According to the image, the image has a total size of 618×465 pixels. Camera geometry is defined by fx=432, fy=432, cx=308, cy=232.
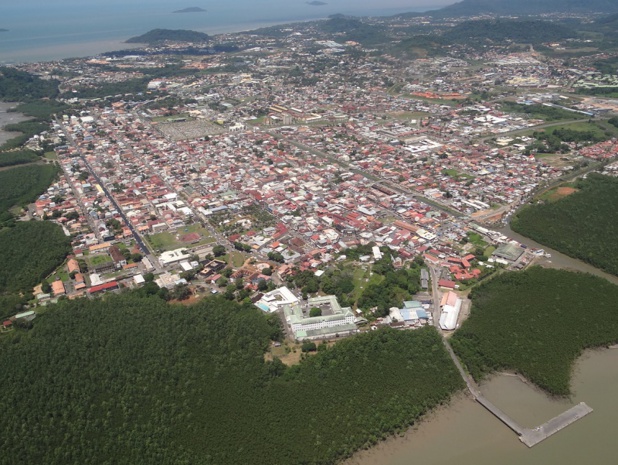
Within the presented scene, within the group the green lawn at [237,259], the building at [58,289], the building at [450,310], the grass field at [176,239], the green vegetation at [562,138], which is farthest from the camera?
the green vegetation at [562,138]

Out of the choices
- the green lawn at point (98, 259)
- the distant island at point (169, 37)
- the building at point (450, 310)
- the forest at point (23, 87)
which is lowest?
the building at point (450, 310)

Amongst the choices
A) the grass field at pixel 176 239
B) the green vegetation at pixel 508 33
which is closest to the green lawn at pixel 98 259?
the grass field at pixel 176 239

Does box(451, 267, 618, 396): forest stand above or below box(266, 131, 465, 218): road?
below

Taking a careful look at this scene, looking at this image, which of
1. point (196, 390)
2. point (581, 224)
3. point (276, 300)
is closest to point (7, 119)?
point (276, 300)

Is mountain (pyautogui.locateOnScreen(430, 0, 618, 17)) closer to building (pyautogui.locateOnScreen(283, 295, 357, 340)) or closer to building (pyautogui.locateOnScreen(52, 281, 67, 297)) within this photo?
building (pyautogui.locateOnScreen(283, 295, 357, 340))

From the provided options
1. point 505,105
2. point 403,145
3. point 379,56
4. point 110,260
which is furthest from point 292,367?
point 379,56

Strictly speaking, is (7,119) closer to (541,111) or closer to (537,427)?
(537,427)

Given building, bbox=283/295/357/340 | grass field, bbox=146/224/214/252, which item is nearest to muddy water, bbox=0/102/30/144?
grass field, bbox=146/224/214/252

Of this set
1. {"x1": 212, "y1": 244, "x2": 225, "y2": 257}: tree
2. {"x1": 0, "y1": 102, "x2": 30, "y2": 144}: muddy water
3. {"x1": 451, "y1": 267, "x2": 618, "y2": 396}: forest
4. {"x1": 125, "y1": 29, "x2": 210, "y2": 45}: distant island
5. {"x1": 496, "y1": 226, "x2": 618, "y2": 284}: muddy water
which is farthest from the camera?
{"x1": 125, "y1": 29, "x2": 210, "y2": 45}: distant island

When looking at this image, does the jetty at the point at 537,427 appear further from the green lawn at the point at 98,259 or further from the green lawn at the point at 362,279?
the green lawn at the point at 98,259
